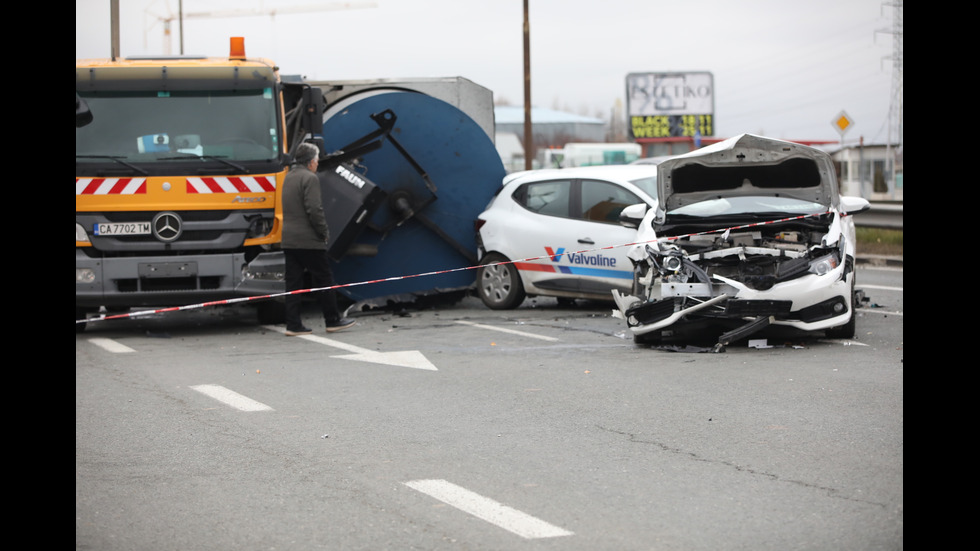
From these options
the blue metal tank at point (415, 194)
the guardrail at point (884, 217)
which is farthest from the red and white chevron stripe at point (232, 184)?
the guardrail at point (884, 217)

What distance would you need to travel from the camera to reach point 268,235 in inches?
Answer: 487

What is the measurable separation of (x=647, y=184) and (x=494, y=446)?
7.18 meters

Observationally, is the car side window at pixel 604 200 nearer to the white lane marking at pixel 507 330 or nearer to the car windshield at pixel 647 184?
the car windshield at pixel 647 184

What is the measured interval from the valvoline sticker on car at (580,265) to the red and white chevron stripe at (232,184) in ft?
10.1

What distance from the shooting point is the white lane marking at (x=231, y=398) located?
7.83 metres

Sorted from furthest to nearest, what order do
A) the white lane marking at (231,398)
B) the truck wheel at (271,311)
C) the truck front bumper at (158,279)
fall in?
the truck wheel at (271,311) → the truck front bumper at (158,279) → the white lane marking at (231,398)

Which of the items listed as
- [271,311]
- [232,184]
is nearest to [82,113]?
[232,184]

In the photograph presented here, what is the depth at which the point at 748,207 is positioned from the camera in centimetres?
1063

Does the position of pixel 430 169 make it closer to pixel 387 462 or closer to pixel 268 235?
pixel 268 235

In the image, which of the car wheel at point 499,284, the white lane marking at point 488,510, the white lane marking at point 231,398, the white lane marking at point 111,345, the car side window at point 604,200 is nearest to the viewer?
the white lane marking at point 488,510

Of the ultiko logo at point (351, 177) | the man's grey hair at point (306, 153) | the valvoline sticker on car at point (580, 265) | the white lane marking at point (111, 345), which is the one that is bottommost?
the white lane marking at point (111, 345)

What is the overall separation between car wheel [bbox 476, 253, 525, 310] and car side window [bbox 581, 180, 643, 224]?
1.18 metres
